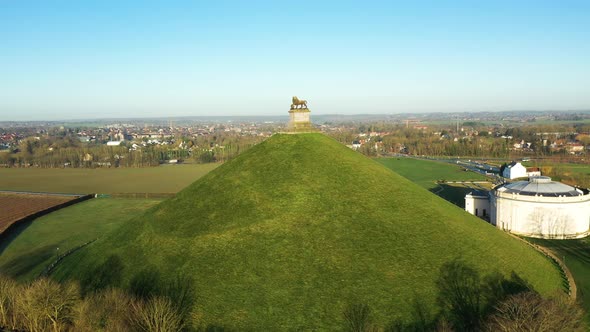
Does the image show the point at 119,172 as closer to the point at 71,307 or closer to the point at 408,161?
the point at 408,161

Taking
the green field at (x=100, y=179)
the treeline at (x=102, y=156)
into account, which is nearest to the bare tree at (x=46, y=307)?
the green field at (x=100, y=179)

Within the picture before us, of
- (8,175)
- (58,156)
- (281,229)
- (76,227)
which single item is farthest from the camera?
(58,156)

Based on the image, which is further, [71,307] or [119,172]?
[119,172]

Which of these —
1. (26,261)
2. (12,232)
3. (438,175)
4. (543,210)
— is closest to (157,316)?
(26,261)

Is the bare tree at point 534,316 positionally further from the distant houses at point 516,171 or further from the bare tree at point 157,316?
the distant houses at point 516,171

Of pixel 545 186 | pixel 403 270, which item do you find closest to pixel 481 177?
pixel 545 186

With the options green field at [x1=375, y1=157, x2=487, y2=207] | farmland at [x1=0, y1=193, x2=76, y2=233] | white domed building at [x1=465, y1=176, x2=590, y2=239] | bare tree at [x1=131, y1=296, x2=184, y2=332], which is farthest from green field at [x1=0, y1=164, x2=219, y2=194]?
bare tree at [x1=131, y1=296, x2=184, y2=332]

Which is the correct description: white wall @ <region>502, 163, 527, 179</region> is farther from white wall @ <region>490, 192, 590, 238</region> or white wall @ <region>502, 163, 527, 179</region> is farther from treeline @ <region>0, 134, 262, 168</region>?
treeline @ <region>0, 134, 262, 168</region>
